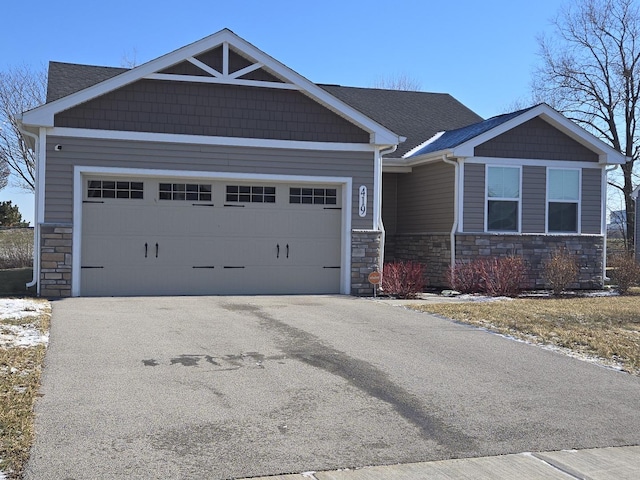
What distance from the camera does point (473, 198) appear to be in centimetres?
1702

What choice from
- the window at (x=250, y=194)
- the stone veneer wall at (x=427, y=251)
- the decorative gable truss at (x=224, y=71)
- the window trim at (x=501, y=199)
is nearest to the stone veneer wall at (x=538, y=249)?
the window trim at (x=501, y=199)

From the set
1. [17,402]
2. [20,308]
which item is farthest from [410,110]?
[17,402]

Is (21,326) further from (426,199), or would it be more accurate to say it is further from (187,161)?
(426,199)

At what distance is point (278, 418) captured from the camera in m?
5.96

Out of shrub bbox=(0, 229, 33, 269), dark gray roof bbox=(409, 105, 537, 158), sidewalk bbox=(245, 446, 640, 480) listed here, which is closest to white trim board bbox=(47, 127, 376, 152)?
dark gray roof bbox=(409, 105, 537, 158)

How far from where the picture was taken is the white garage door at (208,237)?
46.1ft

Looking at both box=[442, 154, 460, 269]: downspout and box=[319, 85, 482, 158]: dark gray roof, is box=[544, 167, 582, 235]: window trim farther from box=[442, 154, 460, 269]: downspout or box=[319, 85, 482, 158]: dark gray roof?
box=[319, 85, 482, 158]: dark gray roof

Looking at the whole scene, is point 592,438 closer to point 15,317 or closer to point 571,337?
point 571,337

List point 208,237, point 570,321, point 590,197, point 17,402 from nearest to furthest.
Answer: point 17,402, point 570,321, point 208,237, point 590,197

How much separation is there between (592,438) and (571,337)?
178 inches

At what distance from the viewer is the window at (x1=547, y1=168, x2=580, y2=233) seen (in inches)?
696

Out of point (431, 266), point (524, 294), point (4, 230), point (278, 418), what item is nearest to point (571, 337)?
point (278, 418)

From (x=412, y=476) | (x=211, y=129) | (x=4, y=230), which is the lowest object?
(x=412, y=476)

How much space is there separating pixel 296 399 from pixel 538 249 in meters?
12.4
